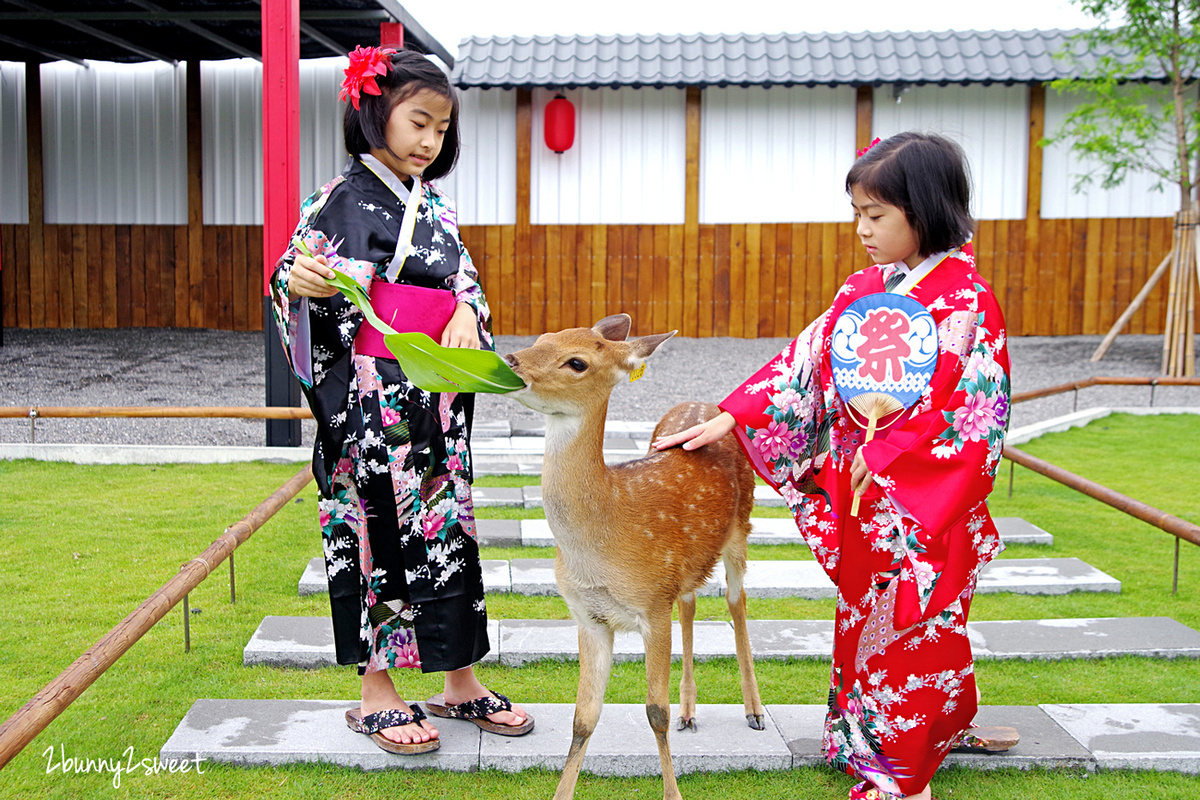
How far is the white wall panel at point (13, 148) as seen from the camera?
13.0m

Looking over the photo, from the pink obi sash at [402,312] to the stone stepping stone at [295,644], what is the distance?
120cm

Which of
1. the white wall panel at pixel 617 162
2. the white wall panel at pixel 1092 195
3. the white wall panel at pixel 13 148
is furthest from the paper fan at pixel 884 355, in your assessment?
the white wall panel at pixel 13 148

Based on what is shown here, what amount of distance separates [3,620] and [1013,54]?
480 inches

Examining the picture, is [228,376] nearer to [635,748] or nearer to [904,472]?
[635,748]

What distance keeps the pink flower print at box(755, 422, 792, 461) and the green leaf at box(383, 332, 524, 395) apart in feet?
2.73

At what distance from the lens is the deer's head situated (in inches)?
85.6

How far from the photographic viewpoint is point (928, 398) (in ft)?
7.74

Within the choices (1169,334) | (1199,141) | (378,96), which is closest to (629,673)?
(378,96)

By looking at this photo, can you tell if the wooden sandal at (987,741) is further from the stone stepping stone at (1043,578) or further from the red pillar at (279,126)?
the red pillar at (279,126)

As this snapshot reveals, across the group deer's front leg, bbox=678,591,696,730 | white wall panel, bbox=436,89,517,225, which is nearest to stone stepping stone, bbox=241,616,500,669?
deer's front leg, bbox=678,591,696,730

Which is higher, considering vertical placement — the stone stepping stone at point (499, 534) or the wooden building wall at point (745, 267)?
the wooden building wall at point (745, 267)

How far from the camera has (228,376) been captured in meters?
9.45

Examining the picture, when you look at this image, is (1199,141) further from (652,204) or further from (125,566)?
(125,566)

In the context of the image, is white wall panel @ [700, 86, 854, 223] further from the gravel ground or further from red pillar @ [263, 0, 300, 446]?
red pillar @ [263, 0, 300, 446]
